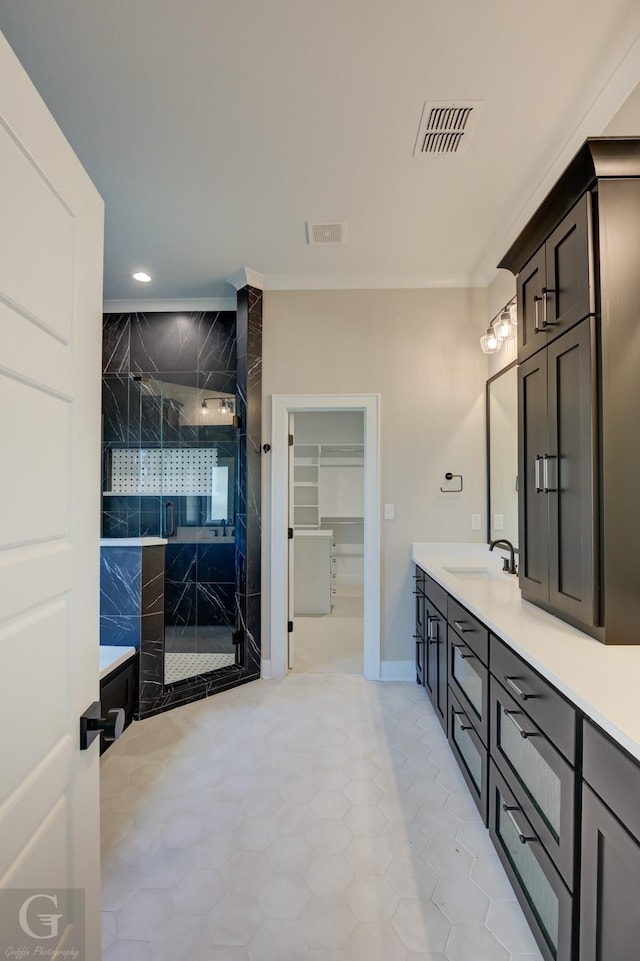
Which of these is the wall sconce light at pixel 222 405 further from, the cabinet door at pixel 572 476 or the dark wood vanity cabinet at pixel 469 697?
the cabinet door at pixel 572 476

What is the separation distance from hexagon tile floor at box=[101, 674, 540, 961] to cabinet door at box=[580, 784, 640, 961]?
1.70ft

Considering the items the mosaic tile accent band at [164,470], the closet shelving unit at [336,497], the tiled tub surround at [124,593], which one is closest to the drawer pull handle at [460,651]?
the tiled tub surround at [124,593]

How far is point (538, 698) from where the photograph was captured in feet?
4.08

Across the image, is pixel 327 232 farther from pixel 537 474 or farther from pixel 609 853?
pixel 609 853

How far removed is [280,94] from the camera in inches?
69.3

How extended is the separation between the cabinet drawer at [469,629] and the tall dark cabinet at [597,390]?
0.31 metres

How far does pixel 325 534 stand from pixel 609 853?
3.98 metres

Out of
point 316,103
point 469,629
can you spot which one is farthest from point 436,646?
point 316,103

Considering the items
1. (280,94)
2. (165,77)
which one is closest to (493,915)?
(280,94)

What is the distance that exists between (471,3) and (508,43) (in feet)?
0.71

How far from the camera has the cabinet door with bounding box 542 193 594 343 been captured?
140cm

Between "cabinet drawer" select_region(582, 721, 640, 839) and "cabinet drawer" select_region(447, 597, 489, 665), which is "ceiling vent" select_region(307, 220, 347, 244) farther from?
"cabinet drawer" select_region(582, 721, 640, 839)

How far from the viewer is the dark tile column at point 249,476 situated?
10.4ft

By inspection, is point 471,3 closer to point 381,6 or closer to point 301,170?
point 381,6
